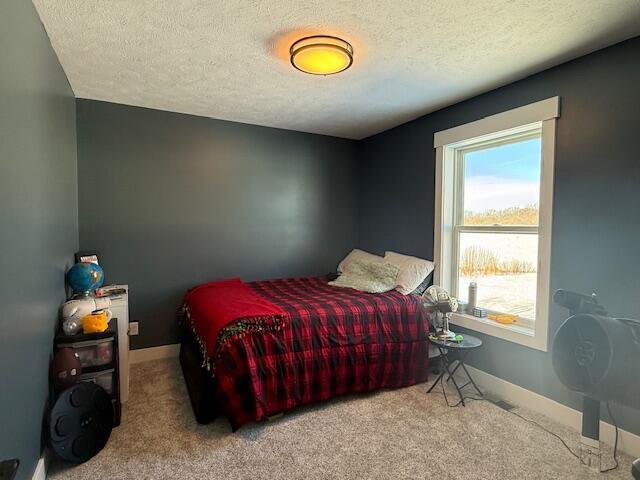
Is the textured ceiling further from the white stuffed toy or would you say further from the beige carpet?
the beige carpet

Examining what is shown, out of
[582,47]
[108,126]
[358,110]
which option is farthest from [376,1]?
[108,126]

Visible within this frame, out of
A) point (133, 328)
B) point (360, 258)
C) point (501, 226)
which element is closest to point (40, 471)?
point (133, 328)

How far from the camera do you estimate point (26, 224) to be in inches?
→ 60.7

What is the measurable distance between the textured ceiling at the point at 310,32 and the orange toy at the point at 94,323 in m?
1.66

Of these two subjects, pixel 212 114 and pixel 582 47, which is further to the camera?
pixel 212 114

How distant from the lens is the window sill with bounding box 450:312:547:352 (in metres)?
2.42

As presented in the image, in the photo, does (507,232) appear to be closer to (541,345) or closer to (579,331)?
(541,345)

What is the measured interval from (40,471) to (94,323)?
29.8 inches

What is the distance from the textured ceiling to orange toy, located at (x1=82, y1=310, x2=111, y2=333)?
1663 mm

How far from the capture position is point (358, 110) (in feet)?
10.7

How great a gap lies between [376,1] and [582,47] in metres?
1.39

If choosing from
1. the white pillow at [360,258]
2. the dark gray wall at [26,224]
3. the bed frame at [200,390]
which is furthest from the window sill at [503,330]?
the dark gray wall at [26,224]

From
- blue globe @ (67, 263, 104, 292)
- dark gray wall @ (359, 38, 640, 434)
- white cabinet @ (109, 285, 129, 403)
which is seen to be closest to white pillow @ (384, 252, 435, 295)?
dark gray wall @ (359, 38, 640, 434)

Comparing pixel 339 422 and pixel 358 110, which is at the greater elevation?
pixel 358 110
